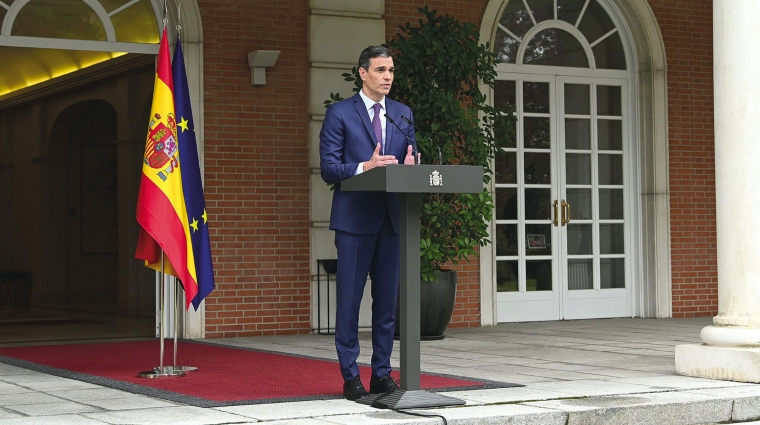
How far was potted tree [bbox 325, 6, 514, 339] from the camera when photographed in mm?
8125

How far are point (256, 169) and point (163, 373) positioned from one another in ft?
9.75

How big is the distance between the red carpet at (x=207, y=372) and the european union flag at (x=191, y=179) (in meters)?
0.55

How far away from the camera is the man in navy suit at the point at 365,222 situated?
4.82 m

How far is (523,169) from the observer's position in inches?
391

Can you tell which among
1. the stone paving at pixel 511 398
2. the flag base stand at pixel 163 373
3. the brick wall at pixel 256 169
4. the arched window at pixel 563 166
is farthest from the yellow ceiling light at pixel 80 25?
the flag base stand at pixel 163 373

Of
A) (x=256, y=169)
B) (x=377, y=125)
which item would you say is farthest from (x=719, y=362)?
(x=256, y=169)

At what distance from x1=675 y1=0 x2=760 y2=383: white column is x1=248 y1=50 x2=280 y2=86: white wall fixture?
144 inches

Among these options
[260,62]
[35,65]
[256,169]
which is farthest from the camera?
[35,65]

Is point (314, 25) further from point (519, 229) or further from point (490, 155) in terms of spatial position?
point (519, 229)

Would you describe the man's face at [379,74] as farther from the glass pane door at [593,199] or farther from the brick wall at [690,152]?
the brick wall at [690,152]

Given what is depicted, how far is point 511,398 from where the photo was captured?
4.92 metres

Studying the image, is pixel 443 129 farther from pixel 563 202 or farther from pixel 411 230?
pixel 411 230

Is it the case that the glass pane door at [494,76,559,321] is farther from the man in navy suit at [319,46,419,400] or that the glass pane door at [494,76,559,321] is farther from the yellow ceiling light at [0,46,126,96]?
the yellow ceiling light at [0,46,126,96]

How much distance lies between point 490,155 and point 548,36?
2.05 meters
